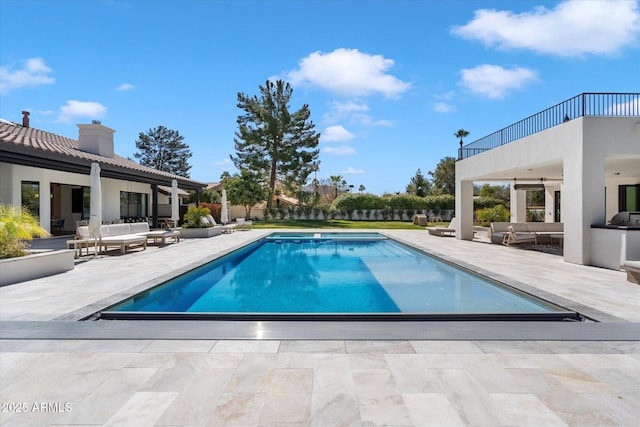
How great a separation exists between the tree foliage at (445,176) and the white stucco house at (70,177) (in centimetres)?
3181

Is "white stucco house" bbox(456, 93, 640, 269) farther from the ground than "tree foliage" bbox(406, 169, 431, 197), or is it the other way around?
"tree foliage" bbox(406, 169, 431, 197)

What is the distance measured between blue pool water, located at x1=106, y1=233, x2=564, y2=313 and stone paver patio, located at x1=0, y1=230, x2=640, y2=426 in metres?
1.35

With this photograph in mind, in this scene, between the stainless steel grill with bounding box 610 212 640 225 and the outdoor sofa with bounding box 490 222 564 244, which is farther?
the outdoor sofa with bounding box 490 222 564 244

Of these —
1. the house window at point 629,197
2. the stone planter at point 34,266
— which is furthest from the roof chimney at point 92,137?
the house window at point 629,197

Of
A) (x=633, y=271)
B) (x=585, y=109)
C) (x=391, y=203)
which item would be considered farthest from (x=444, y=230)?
(x=391, y=203)

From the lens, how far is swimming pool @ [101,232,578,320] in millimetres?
4426

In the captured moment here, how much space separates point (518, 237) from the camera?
12.6 metres

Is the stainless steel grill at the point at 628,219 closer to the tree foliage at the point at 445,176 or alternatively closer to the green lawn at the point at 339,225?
the green lawn at the point at 339,225

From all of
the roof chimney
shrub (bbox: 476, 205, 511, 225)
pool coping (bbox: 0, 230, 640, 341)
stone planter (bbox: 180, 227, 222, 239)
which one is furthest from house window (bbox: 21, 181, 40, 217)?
shrub (bbox: 476, 205, 511, 225)

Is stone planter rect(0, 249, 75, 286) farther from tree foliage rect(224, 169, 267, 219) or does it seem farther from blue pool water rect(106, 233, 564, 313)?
Result: tree foliage rect(224, 169, 267, 219)

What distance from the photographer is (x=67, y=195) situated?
18.0 m

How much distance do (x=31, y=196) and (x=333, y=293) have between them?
13.8 meters

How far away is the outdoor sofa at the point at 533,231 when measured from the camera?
42.5 feet

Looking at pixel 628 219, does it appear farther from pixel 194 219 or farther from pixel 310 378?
pixel 194 219
